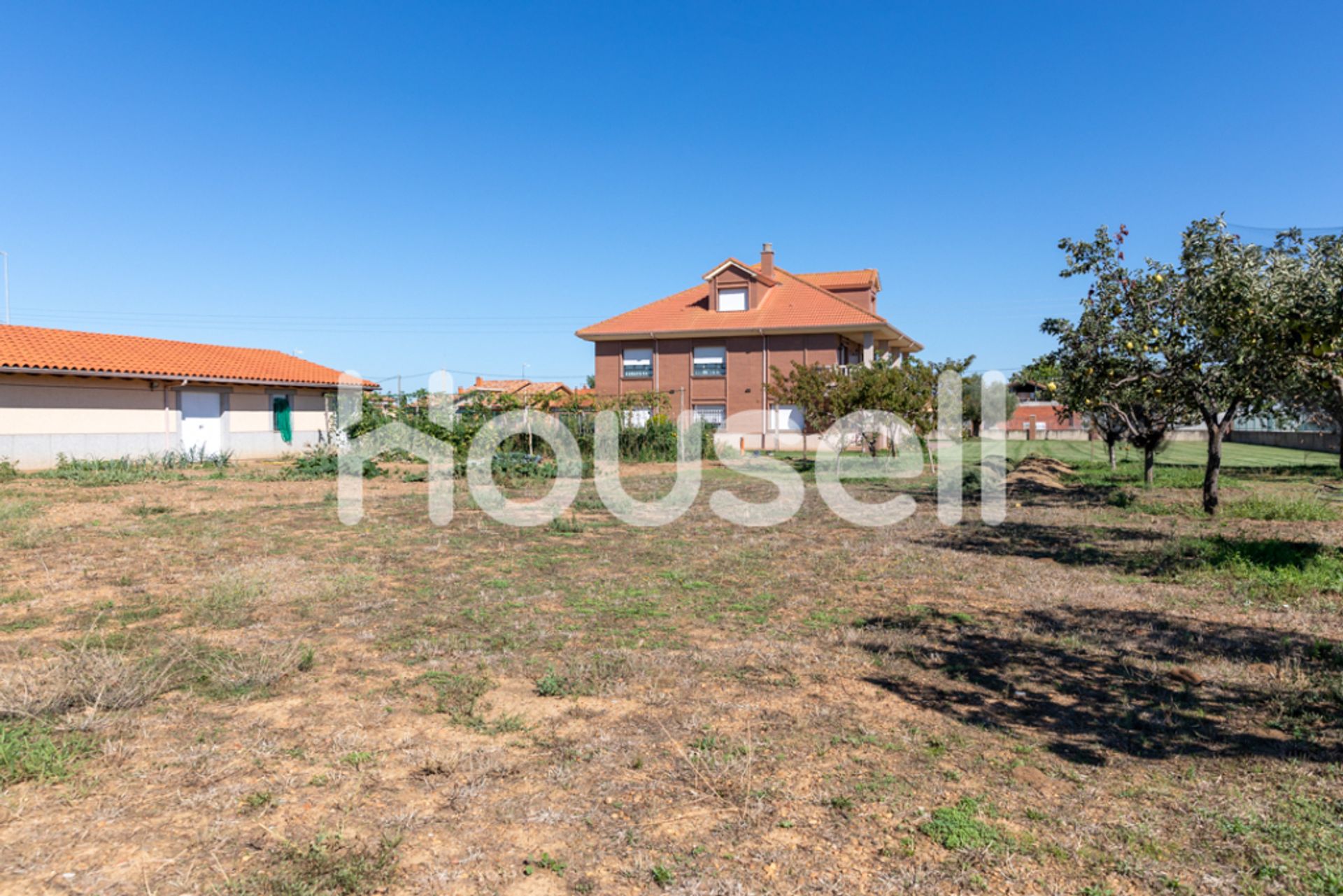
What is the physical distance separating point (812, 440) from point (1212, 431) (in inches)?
861

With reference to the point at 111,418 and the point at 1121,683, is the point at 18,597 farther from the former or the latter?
the point at 111,418

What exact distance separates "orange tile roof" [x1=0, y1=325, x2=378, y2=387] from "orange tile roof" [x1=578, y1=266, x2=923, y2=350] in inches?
503

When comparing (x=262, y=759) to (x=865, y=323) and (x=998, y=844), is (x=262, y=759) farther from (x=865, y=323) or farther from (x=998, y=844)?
(x=865, y=323)

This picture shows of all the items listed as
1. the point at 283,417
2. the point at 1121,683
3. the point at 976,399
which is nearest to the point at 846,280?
the point at 976,399

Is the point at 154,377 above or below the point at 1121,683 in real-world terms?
above

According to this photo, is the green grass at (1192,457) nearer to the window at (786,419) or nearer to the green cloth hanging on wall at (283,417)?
the window at (786,419)

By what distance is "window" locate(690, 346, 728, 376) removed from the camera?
116ft

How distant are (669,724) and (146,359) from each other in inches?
982

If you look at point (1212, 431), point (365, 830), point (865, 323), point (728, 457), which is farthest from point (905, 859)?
point (865, 323)

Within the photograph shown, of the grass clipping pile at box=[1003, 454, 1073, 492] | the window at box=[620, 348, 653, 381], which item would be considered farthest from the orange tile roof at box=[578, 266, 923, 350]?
the grass clipping pile at box=[1003, 454, 1073, 492]

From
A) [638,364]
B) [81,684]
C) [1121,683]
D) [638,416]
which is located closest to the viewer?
[81,684]

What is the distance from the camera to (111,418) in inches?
855

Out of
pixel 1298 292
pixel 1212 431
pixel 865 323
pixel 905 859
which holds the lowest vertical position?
pixel 905 859

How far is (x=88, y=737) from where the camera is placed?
3.94 m
